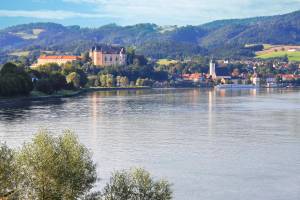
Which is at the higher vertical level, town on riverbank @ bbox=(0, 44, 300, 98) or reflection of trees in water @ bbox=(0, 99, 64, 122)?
town on riverbank @ bbox=(0, 44, 300, 98)

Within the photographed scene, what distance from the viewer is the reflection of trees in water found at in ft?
209

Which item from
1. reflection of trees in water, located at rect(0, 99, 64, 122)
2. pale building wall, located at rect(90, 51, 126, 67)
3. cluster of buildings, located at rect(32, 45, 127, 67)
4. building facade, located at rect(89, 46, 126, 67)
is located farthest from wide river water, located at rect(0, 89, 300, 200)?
building facade, located at rect(89, 46, 126, 67)

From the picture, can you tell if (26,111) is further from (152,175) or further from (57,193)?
(57,193)

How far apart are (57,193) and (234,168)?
14.8 meters

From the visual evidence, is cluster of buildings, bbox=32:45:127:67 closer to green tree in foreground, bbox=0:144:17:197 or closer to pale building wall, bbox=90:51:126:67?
pale building wall, bbox=90:51:126:67

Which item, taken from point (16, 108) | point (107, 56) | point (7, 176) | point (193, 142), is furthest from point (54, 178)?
point (107, 56)

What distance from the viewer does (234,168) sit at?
34.3 meters

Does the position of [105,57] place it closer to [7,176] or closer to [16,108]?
[16,108]

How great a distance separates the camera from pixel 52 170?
872 inches

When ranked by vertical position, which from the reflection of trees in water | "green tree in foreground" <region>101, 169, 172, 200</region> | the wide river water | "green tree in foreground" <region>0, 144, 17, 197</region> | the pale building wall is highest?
the pale building wall

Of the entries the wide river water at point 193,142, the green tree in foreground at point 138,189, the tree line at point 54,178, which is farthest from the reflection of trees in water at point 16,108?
the green tree in foreground at point 138,189

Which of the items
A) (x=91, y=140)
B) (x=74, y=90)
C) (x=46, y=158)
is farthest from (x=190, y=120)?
(x=74, y=90)

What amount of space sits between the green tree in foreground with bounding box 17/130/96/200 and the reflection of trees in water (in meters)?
38.2

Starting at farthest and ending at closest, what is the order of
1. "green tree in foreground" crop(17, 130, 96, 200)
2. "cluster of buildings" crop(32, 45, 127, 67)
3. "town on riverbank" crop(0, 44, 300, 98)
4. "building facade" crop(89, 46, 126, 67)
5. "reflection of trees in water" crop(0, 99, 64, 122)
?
"building facade" crop(89, 46, 126, 67)
"cluster of buildings" crop(32, 45, 127, 67)
"town on riverbank" crop(0, 44, 300, 98)
"reflection of trees in water" crop(0, 99, 64, 122)
"green tree in foreground" crop(17, 130, 96, 200)
